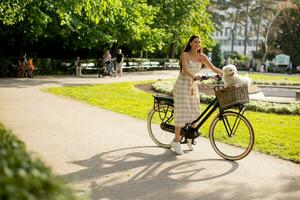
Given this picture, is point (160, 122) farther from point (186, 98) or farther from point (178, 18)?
point (178, 18)

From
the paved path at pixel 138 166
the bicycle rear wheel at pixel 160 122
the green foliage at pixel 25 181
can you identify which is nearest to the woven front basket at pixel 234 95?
the paved path at pixel 138 166

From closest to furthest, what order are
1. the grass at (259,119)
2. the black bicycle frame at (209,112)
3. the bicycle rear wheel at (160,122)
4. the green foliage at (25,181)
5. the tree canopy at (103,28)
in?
the green foliage at (25,181) < the black bicycle frame at (209,112) < the bicycle rear wheel at (160,122) < the grass at (259,119) < the tree canopy at (103,28)

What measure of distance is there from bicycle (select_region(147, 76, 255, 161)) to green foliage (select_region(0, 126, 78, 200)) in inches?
197

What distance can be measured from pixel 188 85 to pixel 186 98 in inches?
8.4

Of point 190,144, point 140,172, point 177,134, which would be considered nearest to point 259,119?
point 190,144

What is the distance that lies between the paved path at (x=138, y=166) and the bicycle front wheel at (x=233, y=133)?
0.17 m

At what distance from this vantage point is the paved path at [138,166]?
18.9ft

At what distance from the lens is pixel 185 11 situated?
129 ft

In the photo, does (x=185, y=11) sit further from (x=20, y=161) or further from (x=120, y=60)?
(x=20, y=161)

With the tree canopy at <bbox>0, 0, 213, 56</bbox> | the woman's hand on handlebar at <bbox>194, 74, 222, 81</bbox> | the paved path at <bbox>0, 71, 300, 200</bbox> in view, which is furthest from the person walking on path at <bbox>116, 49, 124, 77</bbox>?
the woman's hand on handlebar at <bbox>194, 74, 222, 81</bbox>

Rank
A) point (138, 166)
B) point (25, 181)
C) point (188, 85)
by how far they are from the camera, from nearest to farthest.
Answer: point (25, 181) < point (138, 166) < point (188, 85)

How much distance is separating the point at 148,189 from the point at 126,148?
7.94 ft

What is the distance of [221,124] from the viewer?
7746 millimetres

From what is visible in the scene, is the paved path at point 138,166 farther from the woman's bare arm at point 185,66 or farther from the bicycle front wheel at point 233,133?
the woman's bare arm at point 185,66
